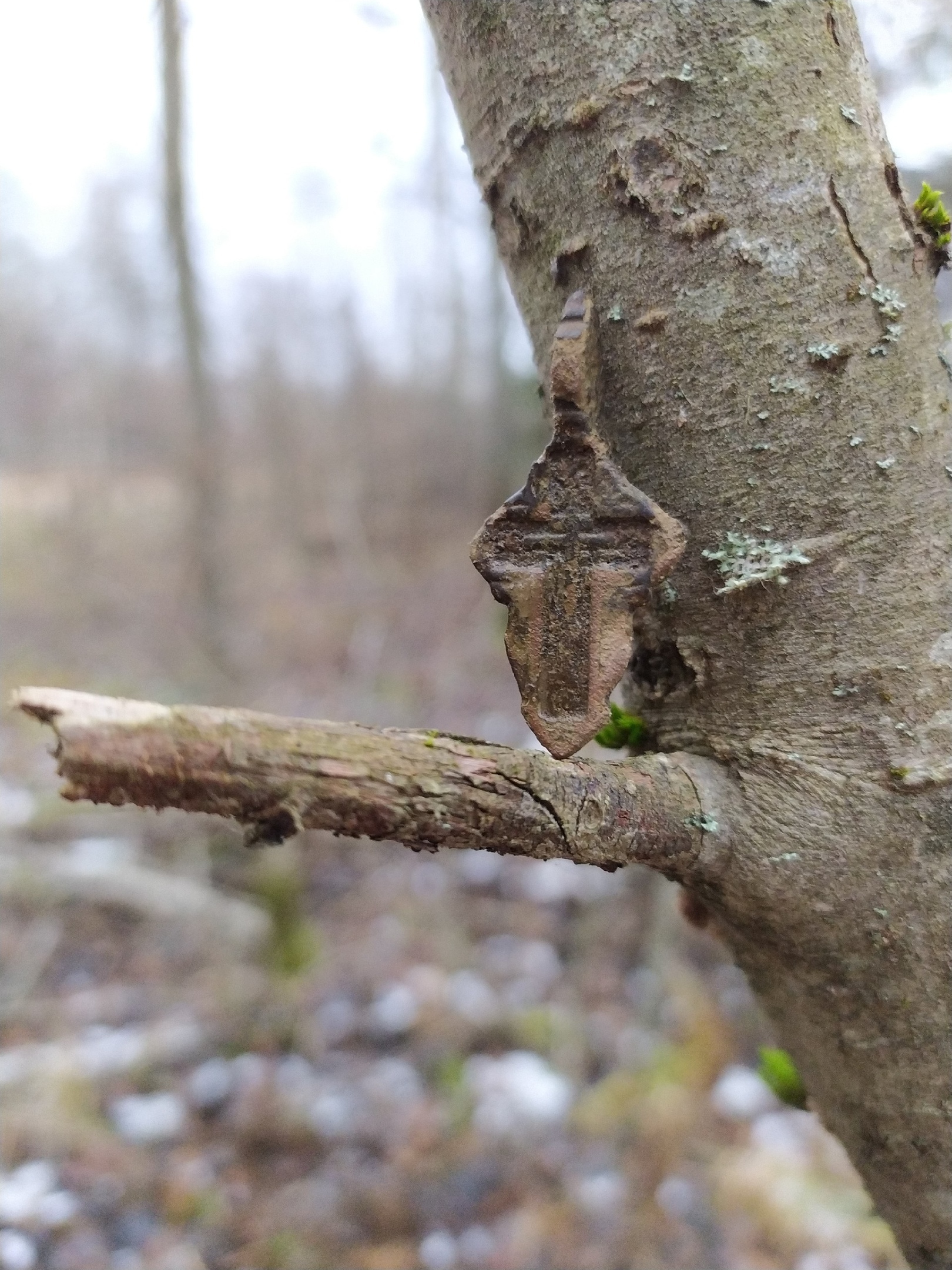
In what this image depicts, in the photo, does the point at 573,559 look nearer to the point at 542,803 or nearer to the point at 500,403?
the point at 542,803

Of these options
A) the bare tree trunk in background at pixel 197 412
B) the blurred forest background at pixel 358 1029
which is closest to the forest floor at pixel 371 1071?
the blurred forest background at pixel 358 1029

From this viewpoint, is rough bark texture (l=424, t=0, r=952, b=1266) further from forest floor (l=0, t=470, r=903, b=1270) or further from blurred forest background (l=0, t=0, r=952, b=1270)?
forest floor (l=0, t=470, r=903, b=1270)

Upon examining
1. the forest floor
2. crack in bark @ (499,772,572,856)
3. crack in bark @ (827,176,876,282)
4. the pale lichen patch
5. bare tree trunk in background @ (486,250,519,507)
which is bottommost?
the forest floor

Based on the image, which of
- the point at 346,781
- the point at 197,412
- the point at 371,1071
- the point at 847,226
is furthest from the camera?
→ the point at 197,412

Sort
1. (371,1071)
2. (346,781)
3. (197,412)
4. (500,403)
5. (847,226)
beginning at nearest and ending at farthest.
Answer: (346,781) < (847,226) < (371,1071) < (197,412) < (500,403)

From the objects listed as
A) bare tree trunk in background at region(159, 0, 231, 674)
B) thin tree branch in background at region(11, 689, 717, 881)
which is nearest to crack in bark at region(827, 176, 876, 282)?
thin tree branch in background at region(11, 689, 717, 881)

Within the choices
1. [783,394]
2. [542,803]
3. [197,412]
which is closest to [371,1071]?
[542,803]
